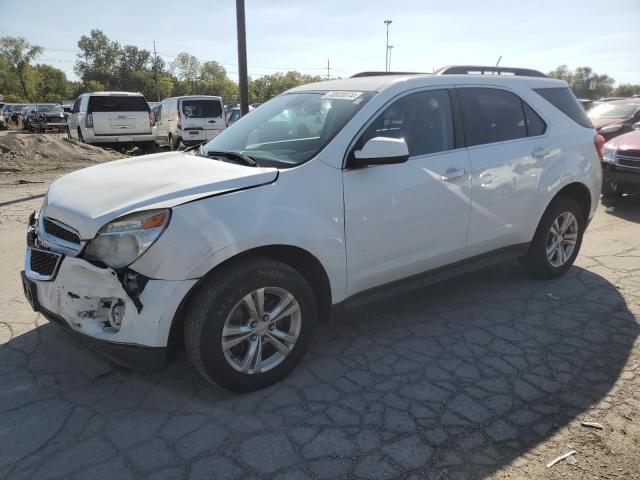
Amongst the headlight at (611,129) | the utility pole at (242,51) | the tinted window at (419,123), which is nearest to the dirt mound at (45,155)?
the utility pole at (242,51)

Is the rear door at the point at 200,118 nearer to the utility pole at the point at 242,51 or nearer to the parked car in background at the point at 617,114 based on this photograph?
the utility pole at the point at 242,51

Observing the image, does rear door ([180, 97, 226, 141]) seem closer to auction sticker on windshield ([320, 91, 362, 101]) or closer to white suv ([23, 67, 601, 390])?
white suv ([23, 67, 601, 390])

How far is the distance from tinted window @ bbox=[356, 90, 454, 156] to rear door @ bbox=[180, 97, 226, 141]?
40.7 feet

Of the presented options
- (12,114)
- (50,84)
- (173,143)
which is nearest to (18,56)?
(50,84)

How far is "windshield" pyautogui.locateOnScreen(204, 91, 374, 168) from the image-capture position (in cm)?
322

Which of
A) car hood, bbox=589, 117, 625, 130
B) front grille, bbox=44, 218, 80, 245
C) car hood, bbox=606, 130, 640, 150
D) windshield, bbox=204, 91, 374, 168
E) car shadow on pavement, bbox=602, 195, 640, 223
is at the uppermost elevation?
car hood, bbox=589, 117, 625, 130

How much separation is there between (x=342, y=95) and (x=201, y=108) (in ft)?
42.8

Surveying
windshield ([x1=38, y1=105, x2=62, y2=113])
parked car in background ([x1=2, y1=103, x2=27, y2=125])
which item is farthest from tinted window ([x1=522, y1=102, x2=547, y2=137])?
parked car in background ([x1=2, y1=103, x2=27, y2=125])

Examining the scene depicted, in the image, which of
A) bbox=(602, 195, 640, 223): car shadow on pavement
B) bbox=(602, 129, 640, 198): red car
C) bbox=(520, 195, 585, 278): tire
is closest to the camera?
bbox=(520, 195, 585, 278): tire

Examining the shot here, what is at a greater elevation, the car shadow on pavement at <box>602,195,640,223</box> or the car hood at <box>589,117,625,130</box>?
the car hood at <box>589,117,625,130</box>

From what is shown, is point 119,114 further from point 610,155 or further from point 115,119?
point 610,155

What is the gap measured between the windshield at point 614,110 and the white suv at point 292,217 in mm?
10527

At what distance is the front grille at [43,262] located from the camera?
111 inches

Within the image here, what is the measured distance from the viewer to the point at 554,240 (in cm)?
464
